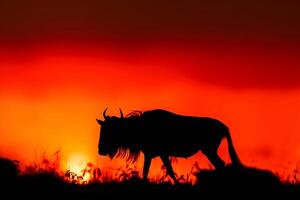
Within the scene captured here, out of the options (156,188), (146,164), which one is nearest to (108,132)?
(146,164)

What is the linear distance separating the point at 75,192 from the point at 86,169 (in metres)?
1.34

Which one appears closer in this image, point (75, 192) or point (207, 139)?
point (75, 192)

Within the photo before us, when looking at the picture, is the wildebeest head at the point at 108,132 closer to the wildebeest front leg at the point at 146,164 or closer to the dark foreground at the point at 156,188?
the wildebeest front leg at the point at 146,164

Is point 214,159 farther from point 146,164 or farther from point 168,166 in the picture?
point 146,164

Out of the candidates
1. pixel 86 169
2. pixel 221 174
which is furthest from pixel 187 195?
pixel 86 169

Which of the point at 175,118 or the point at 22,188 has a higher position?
the point at 175,118

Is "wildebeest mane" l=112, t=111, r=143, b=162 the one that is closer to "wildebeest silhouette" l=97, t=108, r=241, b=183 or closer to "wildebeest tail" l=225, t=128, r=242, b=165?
"wildebeest silhouette" l=97, t=108, r=241, b=183

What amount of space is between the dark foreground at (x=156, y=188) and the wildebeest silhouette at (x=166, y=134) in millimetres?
4725

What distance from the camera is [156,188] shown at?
45.4 ft

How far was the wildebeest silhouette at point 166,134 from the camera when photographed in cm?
1936

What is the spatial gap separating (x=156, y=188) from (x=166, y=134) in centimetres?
572

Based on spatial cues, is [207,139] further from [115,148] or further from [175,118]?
[115,148]

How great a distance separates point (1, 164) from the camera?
592 inches

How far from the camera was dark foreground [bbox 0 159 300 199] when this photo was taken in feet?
43.7
